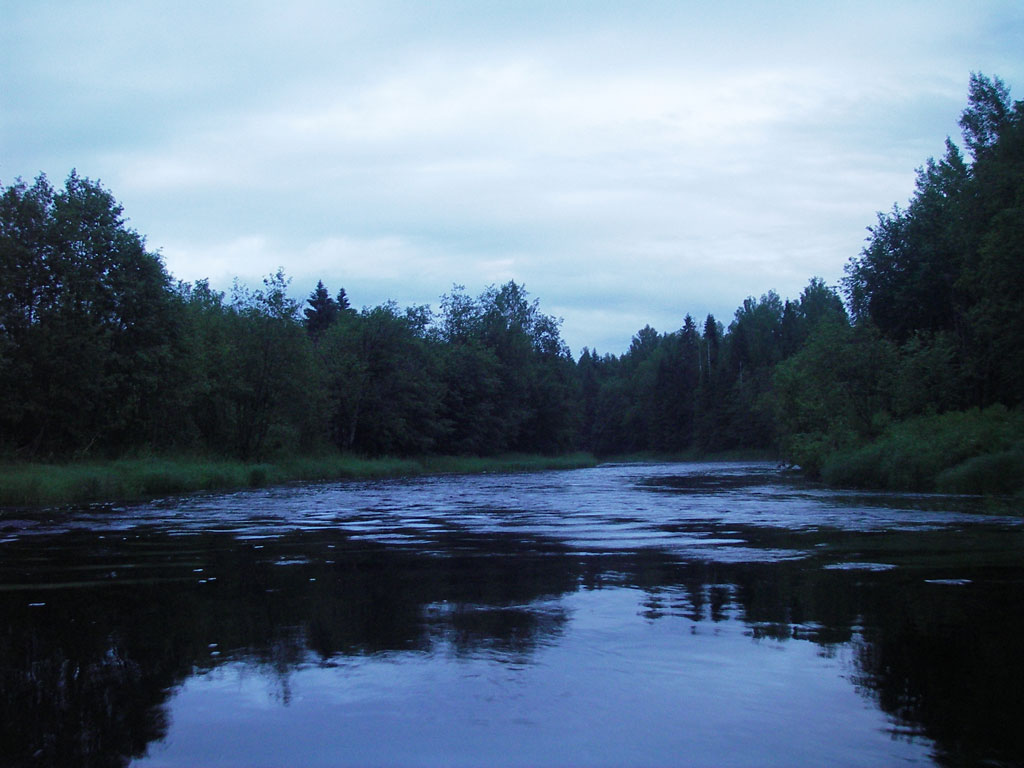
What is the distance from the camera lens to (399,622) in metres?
7.28

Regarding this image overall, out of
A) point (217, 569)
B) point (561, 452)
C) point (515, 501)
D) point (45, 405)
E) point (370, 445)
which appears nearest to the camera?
point (217, 569)

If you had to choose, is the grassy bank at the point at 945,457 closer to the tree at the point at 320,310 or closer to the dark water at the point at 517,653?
the dark water at the point at 517,653

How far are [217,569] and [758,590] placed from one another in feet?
21.1

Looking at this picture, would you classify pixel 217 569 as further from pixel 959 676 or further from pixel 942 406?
pixel 942 406

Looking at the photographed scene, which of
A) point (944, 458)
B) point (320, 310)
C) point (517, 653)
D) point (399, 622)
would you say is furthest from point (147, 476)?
point (320, 310)

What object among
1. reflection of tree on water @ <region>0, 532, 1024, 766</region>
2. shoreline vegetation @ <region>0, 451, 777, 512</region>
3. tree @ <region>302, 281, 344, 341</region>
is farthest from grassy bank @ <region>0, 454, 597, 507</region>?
tree @ <region>302, 281, 344, 341</region>

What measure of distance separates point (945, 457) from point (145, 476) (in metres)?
24.8

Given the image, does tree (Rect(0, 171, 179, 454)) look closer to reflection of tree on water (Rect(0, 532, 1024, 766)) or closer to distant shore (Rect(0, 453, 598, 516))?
distant shore (Rect(0, 453, 598, 516))

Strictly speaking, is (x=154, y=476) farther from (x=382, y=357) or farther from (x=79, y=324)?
(x=382, y=357)

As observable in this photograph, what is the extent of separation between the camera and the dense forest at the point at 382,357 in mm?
29328

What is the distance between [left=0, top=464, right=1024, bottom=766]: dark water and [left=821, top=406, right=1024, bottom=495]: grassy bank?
33.9ft

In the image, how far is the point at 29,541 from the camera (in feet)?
46.0

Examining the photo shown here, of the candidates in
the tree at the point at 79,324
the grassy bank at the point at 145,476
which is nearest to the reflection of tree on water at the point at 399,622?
the grassy bank at the point at 145,476

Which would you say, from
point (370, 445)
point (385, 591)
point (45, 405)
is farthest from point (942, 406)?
point (370, 445)
